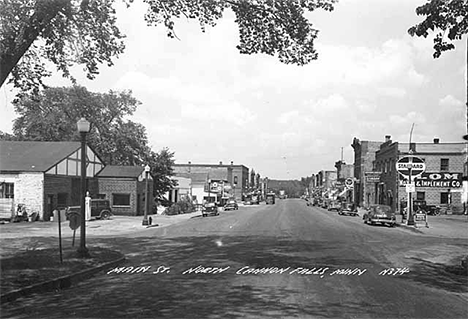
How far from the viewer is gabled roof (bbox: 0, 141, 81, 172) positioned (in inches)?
1449

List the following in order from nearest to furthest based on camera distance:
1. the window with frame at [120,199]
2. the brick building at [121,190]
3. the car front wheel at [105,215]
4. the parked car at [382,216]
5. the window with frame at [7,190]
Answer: the window with frame at [7,190] < the parked car at [382,216] < the car front wheel at [105,215] < the brick building at [121,190] < the window with frame at [120,199]

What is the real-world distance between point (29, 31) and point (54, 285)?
6.46 meters

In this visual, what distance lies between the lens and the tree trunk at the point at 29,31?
12914 mm

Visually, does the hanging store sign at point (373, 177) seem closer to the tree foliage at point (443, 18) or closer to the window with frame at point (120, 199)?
the window with frame at point (120, 199)

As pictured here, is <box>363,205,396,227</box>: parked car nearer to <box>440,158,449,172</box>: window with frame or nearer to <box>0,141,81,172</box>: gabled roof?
<box>440,158,449,172</box>: window with frame

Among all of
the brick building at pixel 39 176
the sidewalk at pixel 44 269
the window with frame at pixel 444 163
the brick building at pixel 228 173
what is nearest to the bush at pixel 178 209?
the brick building at pixel 39 176

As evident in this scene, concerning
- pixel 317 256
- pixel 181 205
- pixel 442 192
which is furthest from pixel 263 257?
pixel 442 192

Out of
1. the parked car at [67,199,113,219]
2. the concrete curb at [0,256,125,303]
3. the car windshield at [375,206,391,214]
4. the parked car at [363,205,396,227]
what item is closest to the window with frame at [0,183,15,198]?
the parked car at [67,199,113,219]

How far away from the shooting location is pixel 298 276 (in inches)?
499

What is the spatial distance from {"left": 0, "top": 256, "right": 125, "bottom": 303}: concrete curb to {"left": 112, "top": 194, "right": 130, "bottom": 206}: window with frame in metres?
33.1

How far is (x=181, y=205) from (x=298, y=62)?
1690 inches

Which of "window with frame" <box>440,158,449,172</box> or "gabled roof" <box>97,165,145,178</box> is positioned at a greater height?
"window with frame" <box>440,158,449,172</box>

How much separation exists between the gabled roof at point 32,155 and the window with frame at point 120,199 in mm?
6611

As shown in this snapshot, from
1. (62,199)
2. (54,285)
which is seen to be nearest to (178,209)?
(62,199)
